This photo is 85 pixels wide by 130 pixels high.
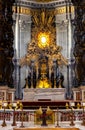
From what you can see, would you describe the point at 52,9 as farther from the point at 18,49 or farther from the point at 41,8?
the point at 18,49

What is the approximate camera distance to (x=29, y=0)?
3269 centimetres

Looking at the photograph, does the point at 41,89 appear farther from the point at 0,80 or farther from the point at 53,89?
the point at 0,80

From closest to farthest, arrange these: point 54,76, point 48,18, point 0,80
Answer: point 0,80 → point 54,76 → point 48,18

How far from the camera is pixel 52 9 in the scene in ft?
108

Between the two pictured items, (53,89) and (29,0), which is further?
(29,0)

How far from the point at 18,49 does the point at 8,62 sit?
9.86 meters

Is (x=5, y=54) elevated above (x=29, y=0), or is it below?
below

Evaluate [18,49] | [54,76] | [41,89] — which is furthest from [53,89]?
[18,49]

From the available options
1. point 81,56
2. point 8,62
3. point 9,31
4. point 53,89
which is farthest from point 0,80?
point 53,89

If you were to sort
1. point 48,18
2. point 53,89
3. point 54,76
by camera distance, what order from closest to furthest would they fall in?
point 53,89 → point 54,76 → point 48,18

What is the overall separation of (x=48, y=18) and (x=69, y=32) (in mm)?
2367

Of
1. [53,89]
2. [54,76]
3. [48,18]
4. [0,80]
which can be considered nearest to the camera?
[0,80]

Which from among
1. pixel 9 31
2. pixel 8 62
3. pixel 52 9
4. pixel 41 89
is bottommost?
pixel 41 89

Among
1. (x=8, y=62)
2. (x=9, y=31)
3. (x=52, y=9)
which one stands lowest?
(x=8, y=62)
